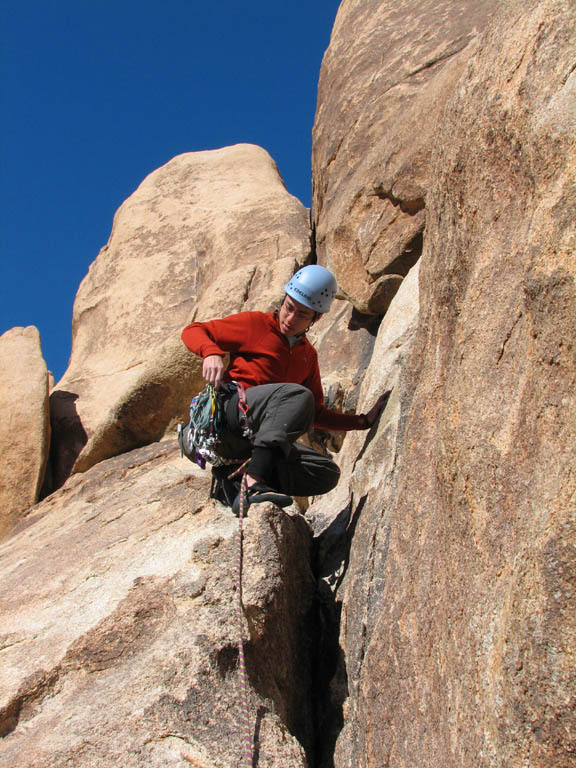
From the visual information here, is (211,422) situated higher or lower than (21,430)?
lower


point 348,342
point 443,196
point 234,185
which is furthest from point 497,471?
point 234,185

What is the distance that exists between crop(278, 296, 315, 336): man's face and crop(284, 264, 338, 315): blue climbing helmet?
0.03 meters

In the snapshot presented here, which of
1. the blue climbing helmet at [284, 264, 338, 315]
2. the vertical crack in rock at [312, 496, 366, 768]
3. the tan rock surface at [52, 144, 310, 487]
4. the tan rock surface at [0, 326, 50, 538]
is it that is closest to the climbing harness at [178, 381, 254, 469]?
the blue climbing helmet at [284, 264, 338, 315]

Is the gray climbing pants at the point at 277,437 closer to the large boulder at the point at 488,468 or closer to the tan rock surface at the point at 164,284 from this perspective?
the large boulder at the point at 488,468

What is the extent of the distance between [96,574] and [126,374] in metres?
3.89

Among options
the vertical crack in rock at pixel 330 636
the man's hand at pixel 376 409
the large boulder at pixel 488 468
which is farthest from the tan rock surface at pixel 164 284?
the large boulder at pixel 488 468

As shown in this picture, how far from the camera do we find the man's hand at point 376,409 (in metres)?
4.44

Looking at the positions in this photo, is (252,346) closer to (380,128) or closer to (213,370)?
(213,370)

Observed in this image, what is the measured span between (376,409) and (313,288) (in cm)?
77

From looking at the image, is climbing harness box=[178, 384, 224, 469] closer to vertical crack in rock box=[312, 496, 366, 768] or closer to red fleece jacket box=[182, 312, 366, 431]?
red fleece jacket box=[182, 312, 366, 431]

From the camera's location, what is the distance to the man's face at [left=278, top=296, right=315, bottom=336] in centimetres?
436

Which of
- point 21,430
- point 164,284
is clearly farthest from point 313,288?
point 164,284

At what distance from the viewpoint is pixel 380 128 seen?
6973 millimetres

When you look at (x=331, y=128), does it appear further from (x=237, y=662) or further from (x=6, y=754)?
(x=6, y=754)
